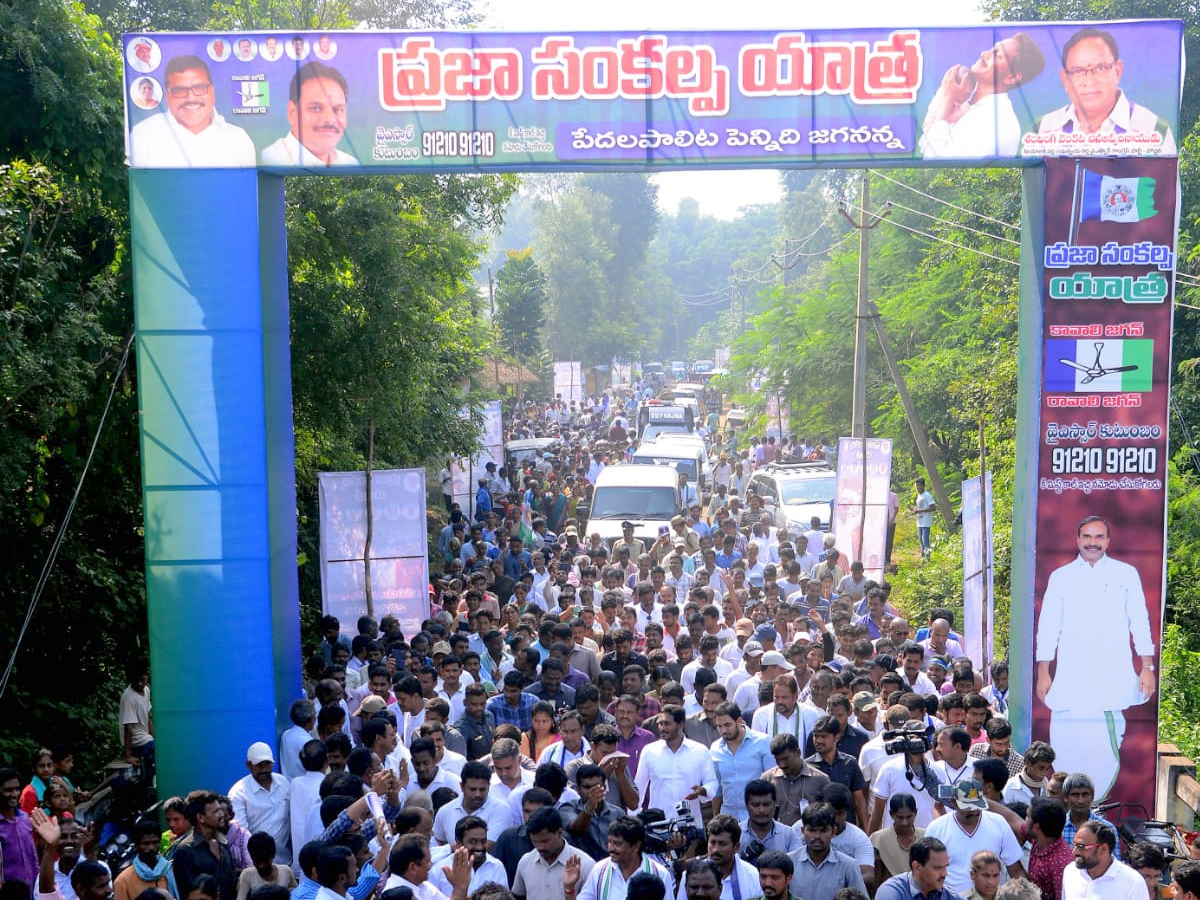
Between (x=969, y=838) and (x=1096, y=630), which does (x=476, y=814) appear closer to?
(x=969, y=838)

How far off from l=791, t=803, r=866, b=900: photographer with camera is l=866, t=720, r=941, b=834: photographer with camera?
112 cm

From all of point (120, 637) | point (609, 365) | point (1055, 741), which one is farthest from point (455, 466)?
point (609, 365)

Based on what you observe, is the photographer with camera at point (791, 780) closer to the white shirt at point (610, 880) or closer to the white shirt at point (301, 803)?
the white shirt at point (610, 880)

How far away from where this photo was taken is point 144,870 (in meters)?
6.79

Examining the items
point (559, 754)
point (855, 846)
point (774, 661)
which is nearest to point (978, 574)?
point (774, 661)

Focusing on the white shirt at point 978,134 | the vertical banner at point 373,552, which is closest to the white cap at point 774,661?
the white shirt at point 978,134

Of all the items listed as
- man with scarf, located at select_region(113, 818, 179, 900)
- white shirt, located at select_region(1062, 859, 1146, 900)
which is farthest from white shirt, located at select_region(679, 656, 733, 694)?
man with scarf, located at select_region(113, 818, 179, 900)

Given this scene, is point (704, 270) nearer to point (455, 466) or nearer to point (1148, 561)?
point (455, 466)

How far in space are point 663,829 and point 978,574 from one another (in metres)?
6.66

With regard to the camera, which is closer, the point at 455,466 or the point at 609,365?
the point at 455,466

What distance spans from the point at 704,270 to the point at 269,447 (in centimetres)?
12325

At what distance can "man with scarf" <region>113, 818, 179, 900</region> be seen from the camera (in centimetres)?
675

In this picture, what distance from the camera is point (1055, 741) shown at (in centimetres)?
969

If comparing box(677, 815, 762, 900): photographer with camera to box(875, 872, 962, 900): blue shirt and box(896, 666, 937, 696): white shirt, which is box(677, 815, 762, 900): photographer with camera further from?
box(896, 666, 937, 696): white shirt
